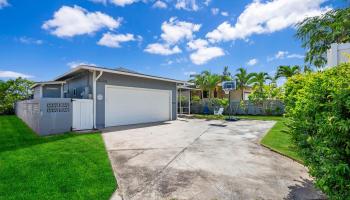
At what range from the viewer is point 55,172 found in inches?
144

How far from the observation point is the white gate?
859 cm

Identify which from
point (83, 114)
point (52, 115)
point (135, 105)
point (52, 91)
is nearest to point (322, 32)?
point (135, 105)

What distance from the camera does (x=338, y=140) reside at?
189 centimetres

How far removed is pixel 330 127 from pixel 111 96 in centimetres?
983

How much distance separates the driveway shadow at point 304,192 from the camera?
9.27 feet

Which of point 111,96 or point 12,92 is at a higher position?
point 12,92

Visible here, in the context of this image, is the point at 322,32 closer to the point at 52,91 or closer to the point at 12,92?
the point at 52,91

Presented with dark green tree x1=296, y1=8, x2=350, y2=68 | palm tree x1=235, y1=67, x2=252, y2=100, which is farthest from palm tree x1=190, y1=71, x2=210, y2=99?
dark green tree x1=296, y1=8, x2=350, y2=68

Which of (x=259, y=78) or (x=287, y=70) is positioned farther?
(x=259, y=78)

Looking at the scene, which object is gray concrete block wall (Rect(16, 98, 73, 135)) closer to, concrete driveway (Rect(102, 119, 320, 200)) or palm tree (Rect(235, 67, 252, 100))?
concrete driveway (Rect(102, 119, 320, 200))

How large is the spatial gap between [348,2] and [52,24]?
13.9 metres

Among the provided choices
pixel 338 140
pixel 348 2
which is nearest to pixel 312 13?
pixel 348 2

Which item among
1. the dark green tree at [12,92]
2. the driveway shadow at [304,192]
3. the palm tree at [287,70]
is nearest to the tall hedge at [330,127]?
the driveway shadow at [304,192]

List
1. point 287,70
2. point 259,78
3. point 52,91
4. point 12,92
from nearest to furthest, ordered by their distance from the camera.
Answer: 1. point 52,91
2. point 12,92
3. point 287,70
4. point 259,78
